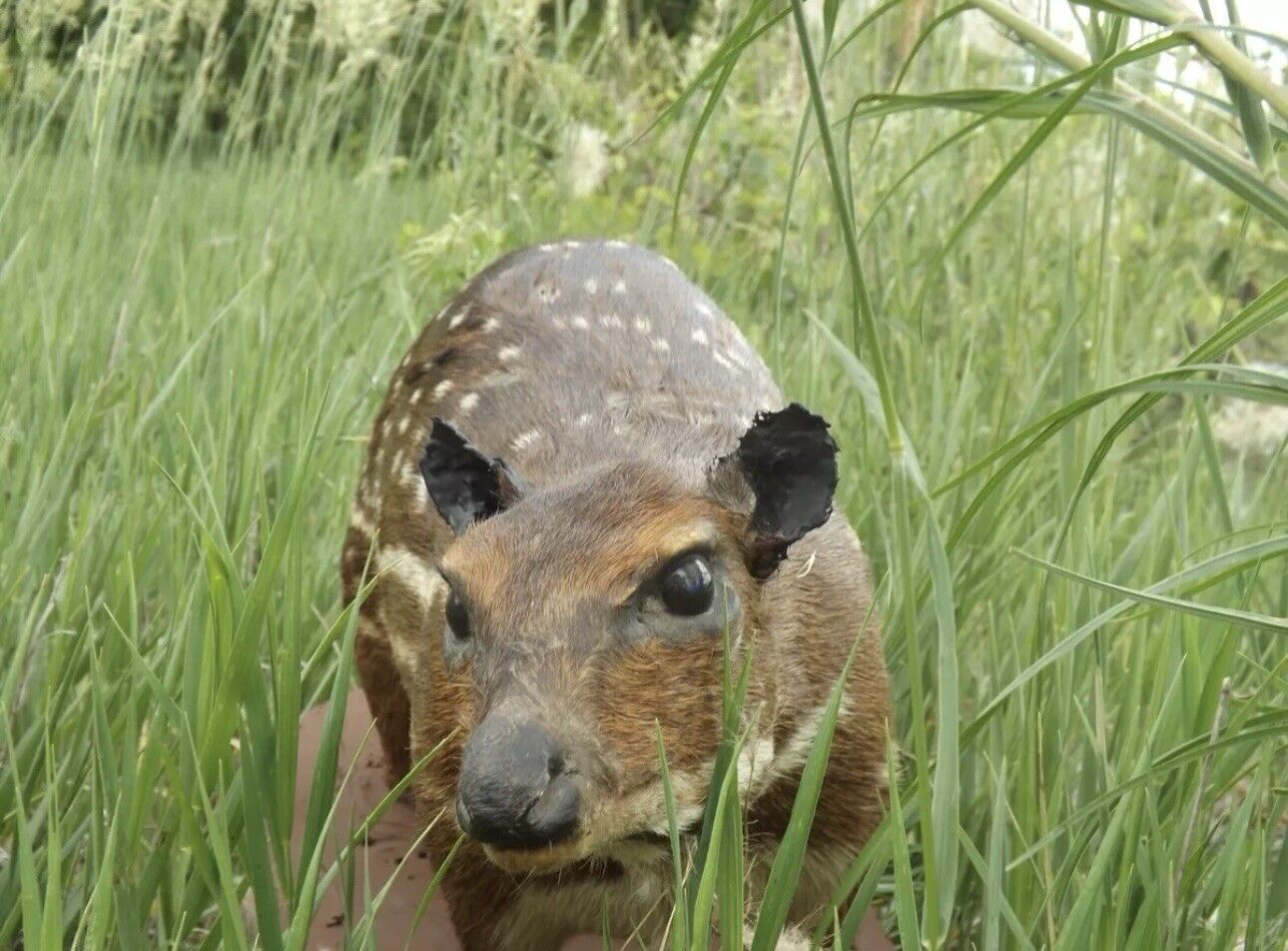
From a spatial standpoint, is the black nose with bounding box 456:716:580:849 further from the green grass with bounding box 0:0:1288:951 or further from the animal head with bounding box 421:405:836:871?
the green grass with bounding box 0:0:1288:951

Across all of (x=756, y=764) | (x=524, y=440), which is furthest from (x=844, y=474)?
(x=756, y=764)

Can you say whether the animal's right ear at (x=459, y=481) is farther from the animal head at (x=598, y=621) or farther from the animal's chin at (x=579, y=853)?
the animal's chin at (x=579, y=853)

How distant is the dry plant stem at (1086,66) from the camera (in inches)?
57.4

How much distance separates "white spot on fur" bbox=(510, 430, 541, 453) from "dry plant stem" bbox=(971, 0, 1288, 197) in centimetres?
134

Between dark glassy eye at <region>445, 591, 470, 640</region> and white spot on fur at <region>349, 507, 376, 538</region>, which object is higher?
dark glassy eye at <region>445, 591, 470, 640</region>

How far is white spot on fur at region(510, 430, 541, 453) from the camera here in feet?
8.94

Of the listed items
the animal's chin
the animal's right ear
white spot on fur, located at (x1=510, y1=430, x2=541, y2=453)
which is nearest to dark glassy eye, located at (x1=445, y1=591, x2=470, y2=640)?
the animal's right ear

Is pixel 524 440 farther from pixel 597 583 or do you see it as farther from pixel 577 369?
pixel 597 583

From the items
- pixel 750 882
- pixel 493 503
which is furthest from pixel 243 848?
pixel 750 882

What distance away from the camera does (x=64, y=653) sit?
229 centimetres

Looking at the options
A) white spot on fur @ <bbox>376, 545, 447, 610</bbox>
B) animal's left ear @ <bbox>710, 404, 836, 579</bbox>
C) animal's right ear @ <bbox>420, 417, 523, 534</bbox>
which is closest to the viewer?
animal's left ear @ <bbox>710, 404, 836, 579</bbox>

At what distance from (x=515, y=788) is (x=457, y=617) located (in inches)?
18.0

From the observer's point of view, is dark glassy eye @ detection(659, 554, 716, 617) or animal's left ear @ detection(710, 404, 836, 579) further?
animal's left ear @ detection(710, 404, 836, 579)

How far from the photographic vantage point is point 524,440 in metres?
2.75
